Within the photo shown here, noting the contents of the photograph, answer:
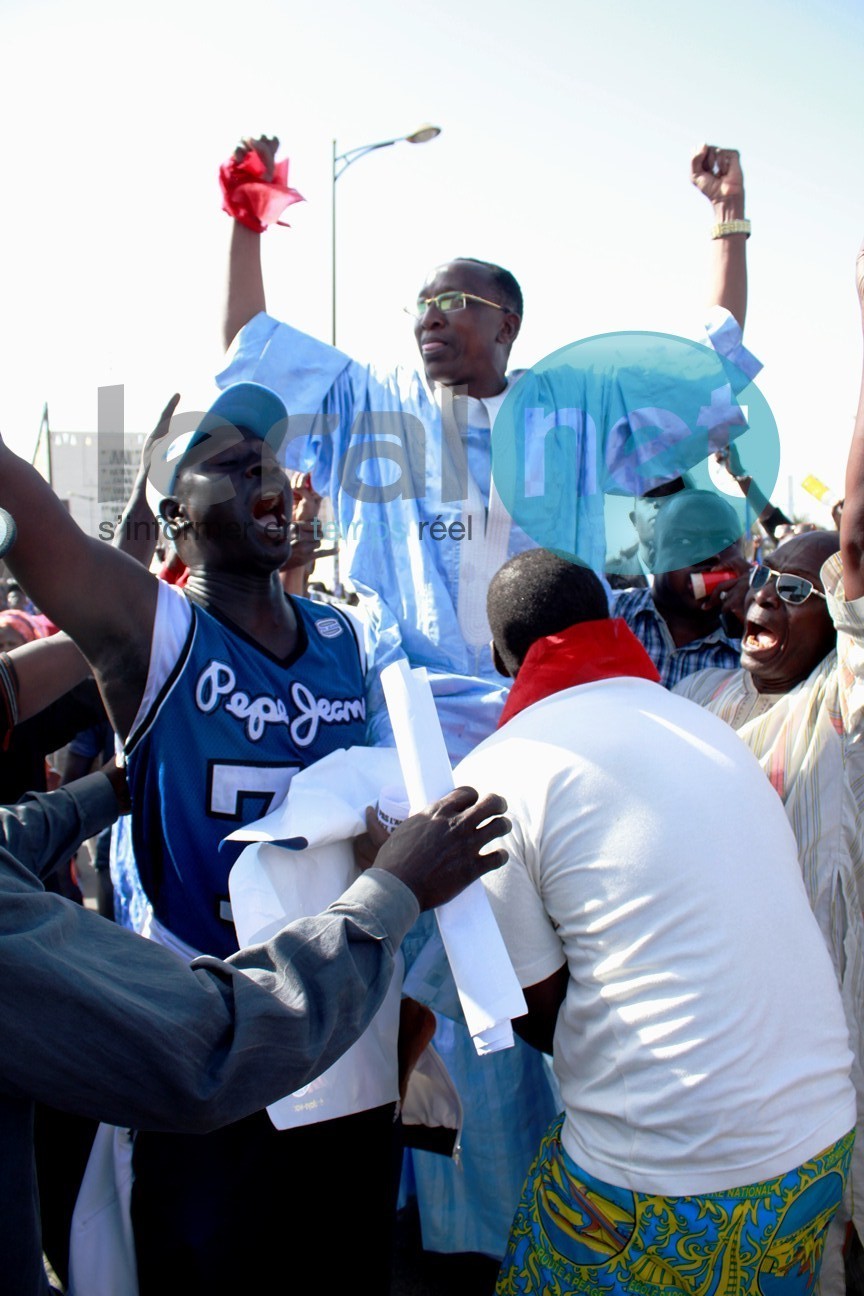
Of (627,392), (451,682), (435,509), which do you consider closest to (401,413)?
(435,509)

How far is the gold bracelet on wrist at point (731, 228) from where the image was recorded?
9.42 feet

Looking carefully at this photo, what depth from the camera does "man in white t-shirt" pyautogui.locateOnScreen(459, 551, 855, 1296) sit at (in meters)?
1.50

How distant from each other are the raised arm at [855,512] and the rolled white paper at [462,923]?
0.93 metres

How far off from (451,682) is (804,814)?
88cm

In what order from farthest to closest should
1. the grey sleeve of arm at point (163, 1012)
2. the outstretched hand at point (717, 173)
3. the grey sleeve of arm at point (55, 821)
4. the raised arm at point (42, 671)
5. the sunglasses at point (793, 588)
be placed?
the outstretched hand at point (717, 173) → the sunglasses at point (793, 588) → the raised arm at point (42, 671) → the grey sleeve of arm at point (55, 821) → the grey sleeve of arm at point (163, 1012)

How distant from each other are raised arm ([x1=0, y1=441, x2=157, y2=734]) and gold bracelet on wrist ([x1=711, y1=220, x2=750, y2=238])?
200 centimetres

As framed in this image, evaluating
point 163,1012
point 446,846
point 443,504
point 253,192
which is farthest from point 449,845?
point 253,192

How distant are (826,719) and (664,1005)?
89 cm

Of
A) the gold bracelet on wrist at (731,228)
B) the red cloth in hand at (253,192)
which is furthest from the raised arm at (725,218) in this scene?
the red cloth in hand at (253,192)

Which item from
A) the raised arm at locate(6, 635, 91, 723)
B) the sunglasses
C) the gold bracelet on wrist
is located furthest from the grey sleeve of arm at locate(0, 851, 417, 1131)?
the gold bracelet on wrist

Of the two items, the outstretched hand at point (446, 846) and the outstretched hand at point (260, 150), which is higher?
the outstretched hand at point (260, 150)

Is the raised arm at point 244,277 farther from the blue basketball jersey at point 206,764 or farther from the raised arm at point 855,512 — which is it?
the raised arm at point 855,512

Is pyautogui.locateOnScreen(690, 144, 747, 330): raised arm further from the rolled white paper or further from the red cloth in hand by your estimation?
the rolled white paper

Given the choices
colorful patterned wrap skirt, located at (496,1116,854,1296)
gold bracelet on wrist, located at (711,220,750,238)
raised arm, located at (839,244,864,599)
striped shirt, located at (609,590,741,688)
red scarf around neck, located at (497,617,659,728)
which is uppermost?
gold bracelet on wrist, located at (711,220,750,238)
